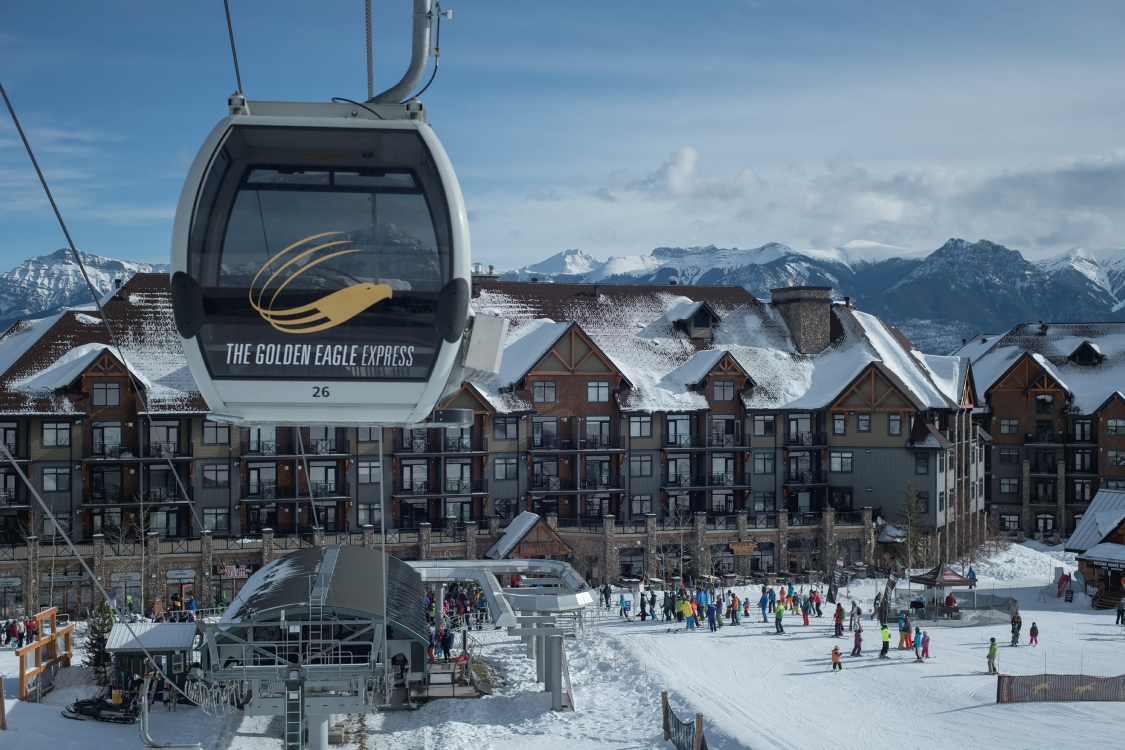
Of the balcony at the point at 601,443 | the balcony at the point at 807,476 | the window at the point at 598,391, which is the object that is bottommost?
the balcony at the point at 807,476

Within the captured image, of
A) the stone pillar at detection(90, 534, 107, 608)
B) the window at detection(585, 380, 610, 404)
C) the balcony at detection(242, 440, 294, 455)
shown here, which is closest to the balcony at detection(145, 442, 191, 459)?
the balcony at detection(242, 440, 294, 455)

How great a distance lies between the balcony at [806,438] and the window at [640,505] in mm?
8000

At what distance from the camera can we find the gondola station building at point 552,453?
151ft

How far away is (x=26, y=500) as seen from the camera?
45.9 meters

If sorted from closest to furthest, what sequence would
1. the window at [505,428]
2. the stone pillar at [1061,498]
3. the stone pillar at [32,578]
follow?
1. the stone pillar at [32,578]
2. the window at [505,428]
3. the stone pillar at [1061,498]

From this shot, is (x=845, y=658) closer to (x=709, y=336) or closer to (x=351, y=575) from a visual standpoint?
(x=351, y=575)

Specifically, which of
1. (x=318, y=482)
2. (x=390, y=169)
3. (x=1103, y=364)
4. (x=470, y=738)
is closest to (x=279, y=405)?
(x=390, y=169)

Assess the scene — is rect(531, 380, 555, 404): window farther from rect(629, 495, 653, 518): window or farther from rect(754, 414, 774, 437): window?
rect(754, 414, 774, 437): window

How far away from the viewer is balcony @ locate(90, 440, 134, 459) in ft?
152

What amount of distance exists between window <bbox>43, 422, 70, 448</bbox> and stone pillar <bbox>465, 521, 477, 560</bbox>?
17.6m

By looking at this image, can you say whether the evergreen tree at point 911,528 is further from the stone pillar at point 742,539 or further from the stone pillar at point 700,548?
the stone pillar at point 700,548

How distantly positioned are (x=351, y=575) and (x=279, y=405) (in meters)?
22.9

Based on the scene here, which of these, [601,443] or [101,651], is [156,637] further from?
[601,443]

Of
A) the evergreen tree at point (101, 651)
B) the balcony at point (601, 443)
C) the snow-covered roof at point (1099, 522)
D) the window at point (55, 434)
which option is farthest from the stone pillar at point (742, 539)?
the window at point (55, 434)
